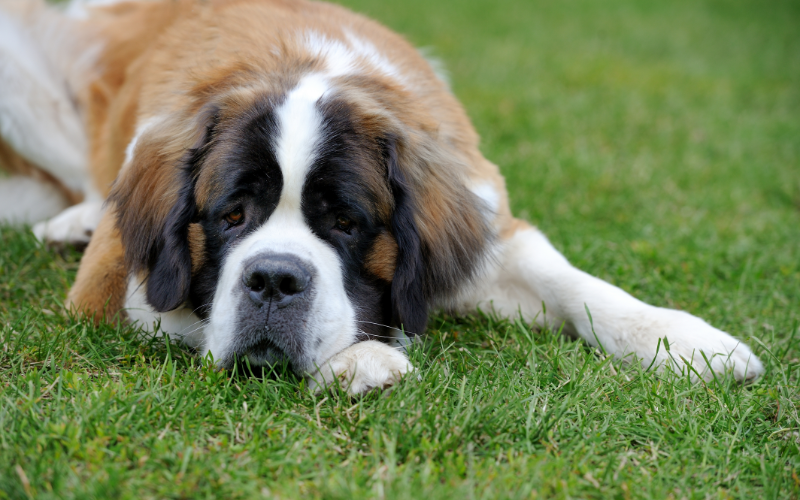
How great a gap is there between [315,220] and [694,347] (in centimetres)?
144

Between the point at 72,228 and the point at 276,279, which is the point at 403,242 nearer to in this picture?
the point at 276,279

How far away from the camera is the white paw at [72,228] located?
3.50 metres

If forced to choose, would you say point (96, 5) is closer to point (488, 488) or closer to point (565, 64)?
point (488, 488)

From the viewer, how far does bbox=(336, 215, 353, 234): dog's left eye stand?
2.39m

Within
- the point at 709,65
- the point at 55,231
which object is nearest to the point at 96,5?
the point at 55,231

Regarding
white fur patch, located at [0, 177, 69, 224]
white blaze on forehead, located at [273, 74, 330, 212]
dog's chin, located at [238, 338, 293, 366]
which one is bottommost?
white fur patch, located at [0, 177, 69, 224]

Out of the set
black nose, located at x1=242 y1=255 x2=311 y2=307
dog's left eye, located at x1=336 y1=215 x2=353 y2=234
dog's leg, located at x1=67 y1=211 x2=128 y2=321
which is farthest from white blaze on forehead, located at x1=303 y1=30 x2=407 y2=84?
dog's leg, located at x1=67 y1=211 x2=128 y2=321

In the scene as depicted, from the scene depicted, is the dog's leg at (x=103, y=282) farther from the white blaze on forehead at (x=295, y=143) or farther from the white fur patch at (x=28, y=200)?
the white fur patch at (x=28, y=200)

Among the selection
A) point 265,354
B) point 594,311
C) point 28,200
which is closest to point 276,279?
point 265,354

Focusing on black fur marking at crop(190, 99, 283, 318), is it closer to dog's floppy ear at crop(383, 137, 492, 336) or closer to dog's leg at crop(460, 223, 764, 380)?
dog's floppy ear at crop(383, 137, 492, 336)

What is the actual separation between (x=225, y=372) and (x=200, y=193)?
62cm

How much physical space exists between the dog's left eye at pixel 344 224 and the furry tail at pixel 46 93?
2385 millimetres

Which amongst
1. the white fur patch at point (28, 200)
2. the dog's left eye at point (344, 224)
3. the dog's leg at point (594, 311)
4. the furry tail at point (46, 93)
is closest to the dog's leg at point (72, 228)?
the white fur patch at point (28, 200)

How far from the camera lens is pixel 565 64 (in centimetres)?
817
